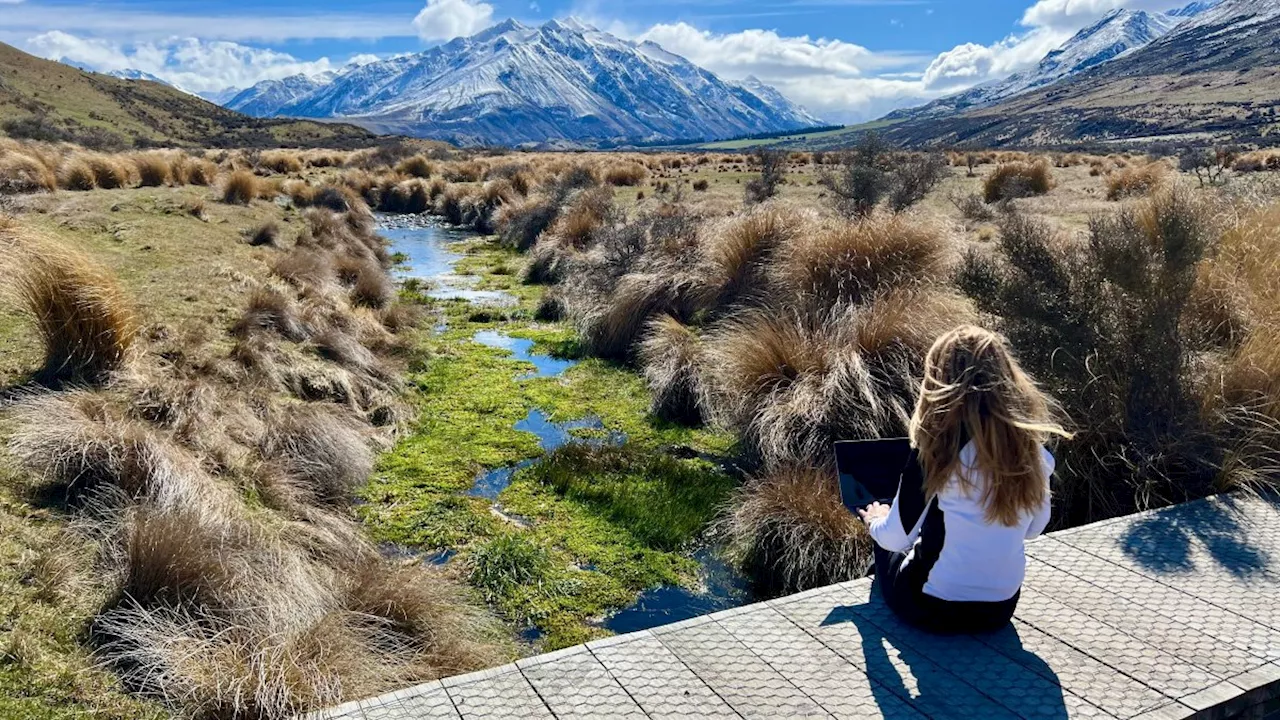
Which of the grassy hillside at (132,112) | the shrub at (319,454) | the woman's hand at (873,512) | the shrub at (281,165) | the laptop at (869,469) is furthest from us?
the grassy hillside at (132,112)

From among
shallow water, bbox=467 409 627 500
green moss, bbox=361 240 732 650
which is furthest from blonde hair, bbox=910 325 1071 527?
shallow water, bbox=467 409 627 500

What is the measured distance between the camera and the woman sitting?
12.1ft

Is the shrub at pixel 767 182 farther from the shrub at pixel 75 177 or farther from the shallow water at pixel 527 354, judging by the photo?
the shrub at pixel 75 177

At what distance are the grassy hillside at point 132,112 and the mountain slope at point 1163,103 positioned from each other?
200ft

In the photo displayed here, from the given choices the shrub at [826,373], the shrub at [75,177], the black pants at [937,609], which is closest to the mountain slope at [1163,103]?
the shrub at [75,177]

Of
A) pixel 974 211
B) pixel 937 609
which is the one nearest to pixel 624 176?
pixel 974 211

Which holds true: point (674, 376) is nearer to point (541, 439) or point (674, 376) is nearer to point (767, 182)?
point (541, 439)

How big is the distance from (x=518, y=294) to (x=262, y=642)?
43.4 feet

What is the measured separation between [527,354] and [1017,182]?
52.4ft

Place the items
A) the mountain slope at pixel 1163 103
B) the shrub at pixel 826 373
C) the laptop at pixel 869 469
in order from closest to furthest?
the laptop at pixel 869 469 → the shrub at pixel 826 373 → the mountain slope at pixel 1163 103

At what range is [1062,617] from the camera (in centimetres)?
429

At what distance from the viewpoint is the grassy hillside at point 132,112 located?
2596 inches

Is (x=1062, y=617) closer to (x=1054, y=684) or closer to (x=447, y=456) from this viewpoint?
(x=1054, y=684)

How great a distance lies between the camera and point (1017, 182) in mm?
23391
